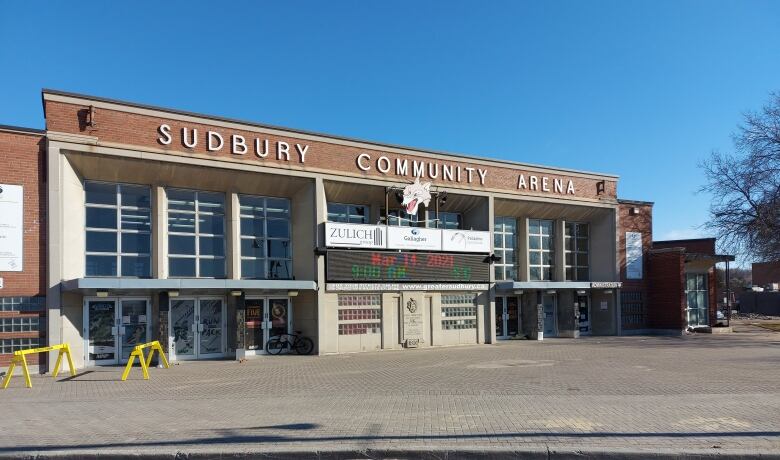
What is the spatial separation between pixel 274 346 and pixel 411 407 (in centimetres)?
1224

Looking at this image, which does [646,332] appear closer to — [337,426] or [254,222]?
[254,222]

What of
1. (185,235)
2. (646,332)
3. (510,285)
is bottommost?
(646,332)

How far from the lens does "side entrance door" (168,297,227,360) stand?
20.6 metres

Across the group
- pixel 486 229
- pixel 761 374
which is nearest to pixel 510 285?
pixel 486 229

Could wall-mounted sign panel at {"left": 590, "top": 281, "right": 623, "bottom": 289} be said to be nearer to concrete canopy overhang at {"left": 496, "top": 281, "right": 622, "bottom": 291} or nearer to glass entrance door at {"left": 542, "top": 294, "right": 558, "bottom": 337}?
concrete canopy overhang at {"left": 496, "top": 281, "right": 622, "bottom": 291}

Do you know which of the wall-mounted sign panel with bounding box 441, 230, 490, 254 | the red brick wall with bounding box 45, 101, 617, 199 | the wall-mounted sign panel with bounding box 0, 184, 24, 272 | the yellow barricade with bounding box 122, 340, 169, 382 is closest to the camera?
the yellow barricade with bounding box 122, 340, 169, 382

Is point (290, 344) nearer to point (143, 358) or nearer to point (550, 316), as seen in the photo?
point (143, 358)

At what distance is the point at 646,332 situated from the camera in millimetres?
31016

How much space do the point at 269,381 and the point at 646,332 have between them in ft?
72.4

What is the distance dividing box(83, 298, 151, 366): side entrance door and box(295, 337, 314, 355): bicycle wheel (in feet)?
15.8

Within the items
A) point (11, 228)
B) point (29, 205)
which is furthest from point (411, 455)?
point (29, 205)

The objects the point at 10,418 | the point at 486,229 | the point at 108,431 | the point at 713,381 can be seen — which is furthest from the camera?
the point at 486,229

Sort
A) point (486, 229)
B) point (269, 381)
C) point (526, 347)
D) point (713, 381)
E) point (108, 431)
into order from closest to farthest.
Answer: point (108, 431), point (713, 381), point (269, 381), point (526, 347), point (486, 229)

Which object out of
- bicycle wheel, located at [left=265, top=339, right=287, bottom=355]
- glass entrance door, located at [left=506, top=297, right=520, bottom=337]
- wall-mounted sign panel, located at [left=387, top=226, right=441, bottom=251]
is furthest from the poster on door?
glass entrance door, located at [left=506, top=297, right=520, bottom=337]
